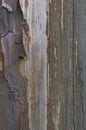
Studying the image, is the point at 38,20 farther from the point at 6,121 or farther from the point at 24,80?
the point at 6,121

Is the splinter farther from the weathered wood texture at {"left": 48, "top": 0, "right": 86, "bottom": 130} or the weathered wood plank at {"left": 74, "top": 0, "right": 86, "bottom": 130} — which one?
the weathered wood plank at {"left": 74, "top": 0, "right": 86, "bottom": 130}

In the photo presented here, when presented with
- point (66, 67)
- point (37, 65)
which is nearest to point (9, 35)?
point (37, 65)

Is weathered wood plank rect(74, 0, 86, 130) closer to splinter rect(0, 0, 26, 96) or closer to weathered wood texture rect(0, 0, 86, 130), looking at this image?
weathered wood texture rect(0, 0, 86, 130)

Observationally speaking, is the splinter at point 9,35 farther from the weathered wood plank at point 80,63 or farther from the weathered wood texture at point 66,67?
the weathered wood plank at point 80,63

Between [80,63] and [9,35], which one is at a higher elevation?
[9,35]

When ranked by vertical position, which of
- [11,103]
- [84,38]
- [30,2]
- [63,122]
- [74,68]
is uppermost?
[30,2]

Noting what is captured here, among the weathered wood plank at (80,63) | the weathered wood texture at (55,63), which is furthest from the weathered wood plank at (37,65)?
the weathered wood plank at (80,63)

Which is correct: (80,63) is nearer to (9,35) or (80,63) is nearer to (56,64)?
(56,64)

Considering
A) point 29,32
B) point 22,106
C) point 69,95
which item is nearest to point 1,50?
point 29,32

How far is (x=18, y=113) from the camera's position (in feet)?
4.64

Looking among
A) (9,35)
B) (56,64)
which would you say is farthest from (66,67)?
(9,35)

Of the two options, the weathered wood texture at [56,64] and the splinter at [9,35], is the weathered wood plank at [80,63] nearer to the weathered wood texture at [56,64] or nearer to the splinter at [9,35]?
the weathered wood texture at [56,64]

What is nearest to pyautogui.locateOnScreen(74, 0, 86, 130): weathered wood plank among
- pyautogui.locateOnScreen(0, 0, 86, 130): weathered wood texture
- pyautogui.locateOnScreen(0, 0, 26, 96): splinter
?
pyautogui.locateOnScreen(0, 0, 86, 130): weathered wood texture

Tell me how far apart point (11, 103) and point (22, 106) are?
47 mm
